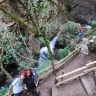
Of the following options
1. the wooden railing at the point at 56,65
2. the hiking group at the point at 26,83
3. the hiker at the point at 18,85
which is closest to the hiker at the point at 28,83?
the hiking group at the point at 26,83

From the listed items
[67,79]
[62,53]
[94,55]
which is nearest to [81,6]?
[62,53]

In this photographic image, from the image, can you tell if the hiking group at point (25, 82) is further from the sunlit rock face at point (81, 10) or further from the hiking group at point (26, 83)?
the sunlit rock face at point (81, 10)

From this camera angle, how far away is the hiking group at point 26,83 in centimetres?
636

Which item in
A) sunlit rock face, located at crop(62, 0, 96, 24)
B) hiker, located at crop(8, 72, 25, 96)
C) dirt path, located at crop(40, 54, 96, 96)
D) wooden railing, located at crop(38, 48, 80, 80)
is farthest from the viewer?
sunlit rock face, located at crop(62, 0, 96, 24)

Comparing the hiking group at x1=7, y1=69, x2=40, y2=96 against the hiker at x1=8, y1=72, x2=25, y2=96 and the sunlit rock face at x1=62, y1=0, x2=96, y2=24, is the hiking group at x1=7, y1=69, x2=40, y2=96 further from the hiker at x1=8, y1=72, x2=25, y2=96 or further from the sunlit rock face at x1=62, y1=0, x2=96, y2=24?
the sunlit rock face at x1=62, y1=0, x2=96, y2=24

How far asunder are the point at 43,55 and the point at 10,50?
5.63m

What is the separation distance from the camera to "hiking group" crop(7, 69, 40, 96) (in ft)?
20.9

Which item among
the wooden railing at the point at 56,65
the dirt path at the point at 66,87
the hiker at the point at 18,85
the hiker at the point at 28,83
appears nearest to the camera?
the hiker at the point at 18,85

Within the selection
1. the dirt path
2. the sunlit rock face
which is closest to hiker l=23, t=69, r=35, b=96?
the dirt path

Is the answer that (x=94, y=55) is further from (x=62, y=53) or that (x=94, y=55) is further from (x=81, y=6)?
(x=81, y=6)

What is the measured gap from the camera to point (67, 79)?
7500mm

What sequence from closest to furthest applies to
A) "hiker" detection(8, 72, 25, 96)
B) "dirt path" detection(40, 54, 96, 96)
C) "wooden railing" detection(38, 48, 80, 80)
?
"hiker" detection(8, 72, 25, 96)
"dirt path" detection(40, 54, 96, 96)
"wooden railing" detection(38, 48, 80, 80)

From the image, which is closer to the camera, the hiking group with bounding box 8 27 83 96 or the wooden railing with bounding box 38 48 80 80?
the hiking group with bounding box 8 27 83 96

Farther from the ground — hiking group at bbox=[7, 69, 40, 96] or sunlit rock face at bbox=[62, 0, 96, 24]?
hiking group at bbox=[7, 69, 40, 96]
